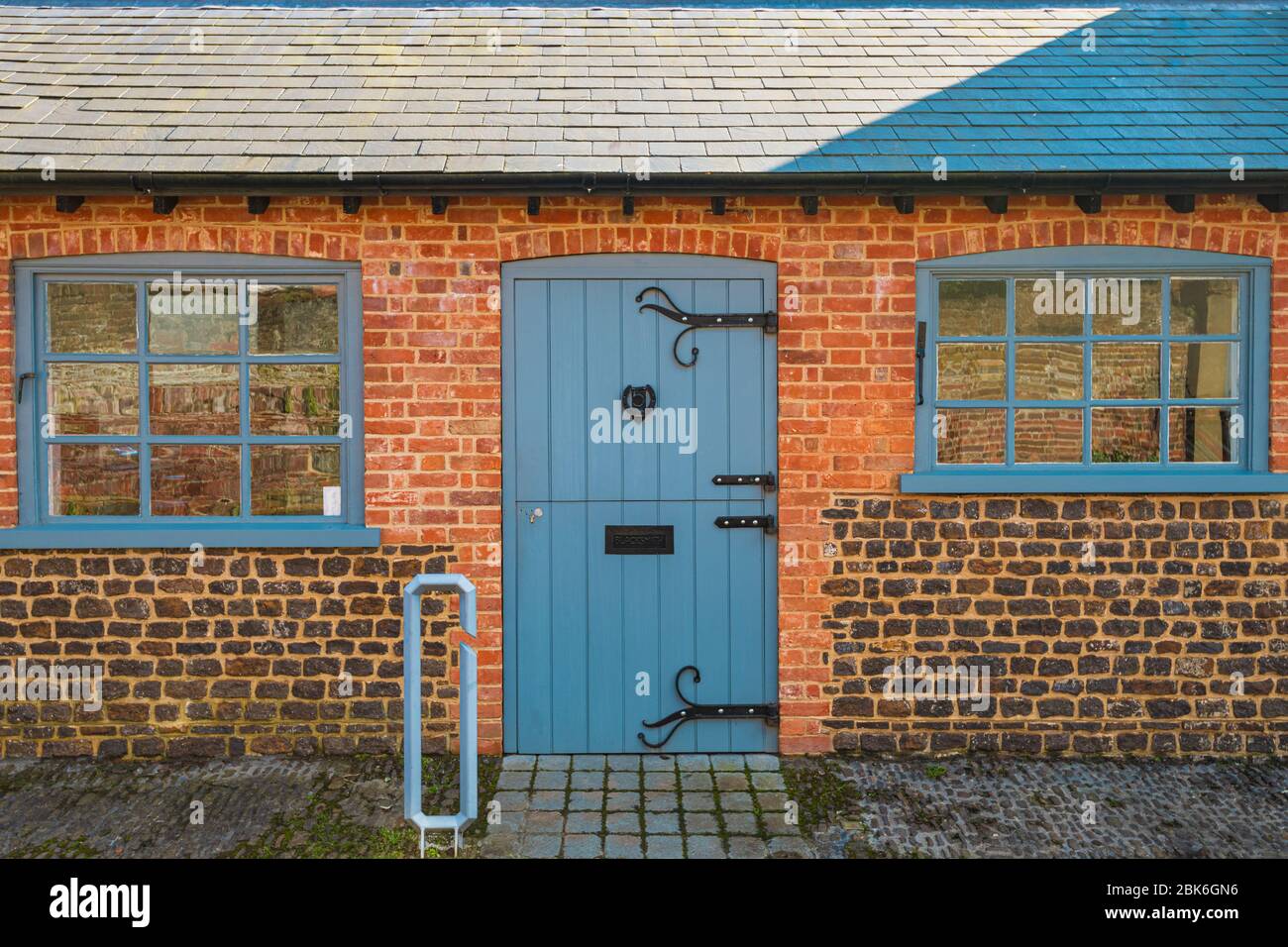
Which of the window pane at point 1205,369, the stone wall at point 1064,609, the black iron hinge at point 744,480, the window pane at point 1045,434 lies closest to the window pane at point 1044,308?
the window pane at point 1045,434

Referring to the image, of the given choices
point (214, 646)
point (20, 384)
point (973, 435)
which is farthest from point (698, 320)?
point (20, 384)

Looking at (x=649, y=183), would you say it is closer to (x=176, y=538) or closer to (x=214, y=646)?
(x=176, y=538)

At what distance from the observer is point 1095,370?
495cm

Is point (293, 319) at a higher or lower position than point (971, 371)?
higher

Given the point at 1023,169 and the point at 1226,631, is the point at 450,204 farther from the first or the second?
the point at 1226,631

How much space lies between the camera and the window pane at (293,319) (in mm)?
4883

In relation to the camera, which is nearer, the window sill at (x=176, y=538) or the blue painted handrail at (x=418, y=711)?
the blue painted handrail at (x=418, y=711)

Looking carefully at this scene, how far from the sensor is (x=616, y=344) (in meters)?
4.84

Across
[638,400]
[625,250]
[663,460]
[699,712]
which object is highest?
[625,250]

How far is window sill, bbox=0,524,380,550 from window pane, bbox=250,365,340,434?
565 millimetres

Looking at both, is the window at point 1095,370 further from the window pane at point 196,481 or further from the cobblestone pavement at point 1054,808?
the window pane at point 196,481

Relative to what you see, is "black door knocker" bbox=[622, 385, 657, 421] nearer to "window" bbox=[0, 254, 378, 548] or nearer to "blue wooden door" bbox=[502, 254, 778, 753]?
"blue wooden door" bbox=[502, 254, 778, 753]

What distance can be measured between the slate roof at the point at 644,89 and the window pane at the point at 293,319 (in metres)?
0.70

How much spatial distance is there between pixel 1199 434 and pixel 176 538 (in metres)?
5.48
